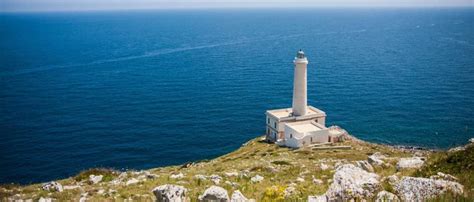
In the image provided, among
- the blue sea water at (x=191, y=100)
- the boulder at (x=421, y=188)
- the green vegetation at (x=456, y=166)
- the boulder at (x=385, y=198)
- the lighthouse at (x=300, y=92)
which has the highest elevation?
the boulder at (x=385, y=198)

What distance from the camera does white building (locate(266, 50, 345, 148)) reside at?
1833 inches

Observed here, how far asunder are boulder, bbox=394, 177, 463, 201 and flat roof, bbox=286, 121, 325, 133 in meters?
35.9

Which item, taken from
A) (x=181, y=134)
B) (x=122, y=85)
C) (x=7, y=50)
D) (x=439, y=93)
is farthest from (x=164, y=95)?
(x=7, y=50)

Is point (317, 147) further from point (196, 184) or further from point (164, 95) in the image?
point (164, 95)

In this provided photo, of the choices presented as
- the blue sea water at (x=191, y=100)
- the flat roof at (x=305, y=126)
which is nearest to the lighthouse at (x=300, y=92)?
the flat roof at (x=305, y=126)

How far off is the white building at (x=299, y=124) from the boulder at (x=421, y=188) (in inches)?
1377

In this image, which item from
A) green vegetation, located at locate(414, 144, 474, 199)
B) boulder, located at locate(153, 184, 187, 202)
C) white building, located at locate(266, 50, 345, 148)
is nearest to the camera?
boulder, located at locate(153, 184, 187, 202)

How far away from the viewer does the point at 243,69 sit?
341ft

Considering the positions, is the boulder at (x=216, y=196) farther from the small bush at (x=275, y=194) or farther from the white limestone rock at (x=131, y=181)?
the white limestone rock at (x=131, y=181)

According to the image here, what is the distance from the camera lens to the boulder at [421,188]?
391 inches

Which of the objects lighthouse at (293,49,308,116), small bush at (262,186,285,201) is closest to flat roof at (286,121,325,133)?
lighthouse at (293,49,308,116)

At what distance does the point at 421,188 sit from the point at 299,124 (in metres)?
40.1

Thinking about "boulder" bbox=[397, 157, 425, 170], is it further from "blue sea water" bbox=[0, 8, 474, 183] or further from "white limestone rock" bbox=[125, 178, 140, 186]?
"blue sea water" bbox=[0, 8, 474, 183]

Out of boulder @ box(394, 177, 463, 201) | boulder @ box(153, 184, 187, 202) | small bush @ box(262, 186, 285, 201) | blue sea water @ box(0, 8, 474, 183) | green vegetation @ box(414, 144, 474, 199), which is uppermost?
small bush @ box(262, 186, 285, 201)
